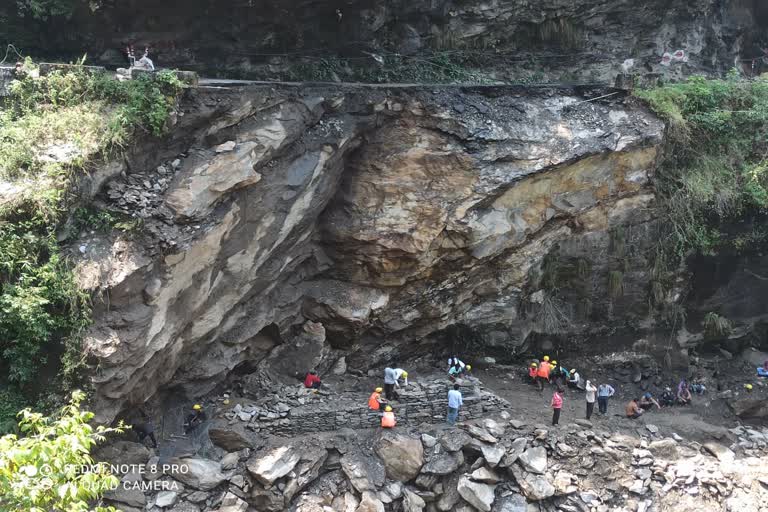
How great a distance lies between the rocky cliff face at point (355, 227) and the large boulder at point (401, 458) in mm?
2918

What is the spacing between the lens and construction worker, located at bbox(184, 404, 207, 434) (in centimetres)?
949

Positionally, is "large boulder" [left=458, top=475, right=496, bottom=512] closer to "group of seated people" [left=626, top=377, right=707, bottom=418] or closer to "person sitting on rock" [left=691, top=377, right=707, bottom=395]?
"group of seated people" [left=626, top=377, right=707, bottom=418]

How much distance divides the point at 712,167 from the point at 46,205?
1279 cm

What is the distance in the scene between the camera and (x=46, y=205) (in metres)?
7.10

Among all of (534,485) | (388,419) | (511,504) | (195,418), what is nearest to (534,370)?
(534,485)

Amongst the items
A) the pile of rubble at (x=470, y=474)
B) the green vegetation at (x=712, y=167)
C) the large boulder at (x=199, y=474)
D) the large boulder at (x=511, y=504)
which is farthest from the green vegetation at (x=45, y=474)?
the green vegetation at (x=712, y=167)

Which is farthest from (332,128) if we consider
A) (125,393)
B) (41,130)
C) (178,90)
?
(125,393)

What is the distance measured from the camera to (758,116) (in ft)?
40.3

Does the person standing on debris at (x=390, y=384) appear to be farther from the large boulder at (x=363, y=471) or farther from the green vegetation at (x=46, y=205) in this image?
the green vegetation at (x=46, y=205)

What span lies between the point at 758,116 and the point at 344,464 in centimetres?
1149

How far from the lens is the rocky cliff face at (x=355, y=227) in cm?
812

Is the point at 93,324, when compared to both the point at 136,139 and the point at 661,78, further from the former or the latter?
the point at 661,78

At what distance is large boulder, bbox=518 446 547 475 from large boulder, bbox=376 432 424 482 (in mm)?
1814

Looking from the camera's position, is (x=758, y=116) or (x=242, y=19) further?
(x=758, y=116)
